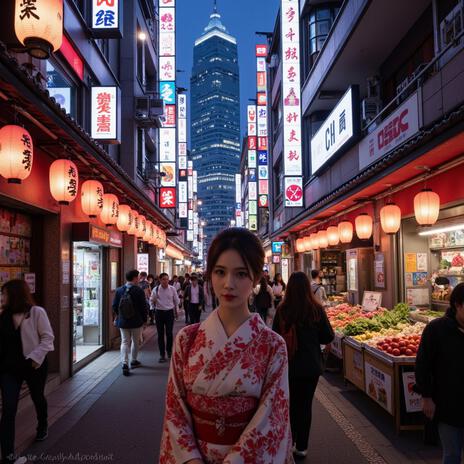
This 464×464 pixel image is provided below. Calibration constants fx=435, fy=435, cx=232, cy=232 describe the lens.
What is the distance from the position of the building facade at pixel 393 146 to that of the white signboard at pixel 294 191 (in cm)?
131

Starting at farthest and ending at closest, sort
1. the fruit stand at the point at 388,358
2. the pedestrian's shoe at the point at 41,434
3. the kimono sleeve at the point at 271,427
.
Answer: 1. the fruit stand at the point at 388,358
2. the pedestrian's shoe at the point at 41,434
3. the kimono sleeve at the point at 271,427

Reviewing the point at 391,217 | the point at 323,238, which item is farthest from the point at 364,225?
the point at 323,238

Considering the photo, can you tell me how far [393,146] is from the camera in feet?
34.1

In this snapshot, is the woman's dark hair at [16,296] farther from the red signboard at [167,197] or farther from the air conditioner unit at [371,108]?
the red signboard at [167,197]

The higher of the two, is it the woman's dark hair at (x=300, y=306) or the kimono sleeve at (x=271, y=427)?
the woman's dark hair at (x=300, y=306)

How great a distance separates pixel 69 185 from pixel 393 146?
734 cm

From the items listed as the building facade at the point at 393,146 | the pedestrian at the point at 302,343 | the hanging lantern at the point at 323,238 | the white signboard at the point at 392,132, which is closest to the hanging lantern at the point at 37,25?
the pedestrian at the point at 302,343

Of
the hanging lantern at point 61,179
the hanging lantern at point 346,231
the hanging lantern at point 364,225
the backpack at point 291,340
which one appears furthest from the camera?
the hanging lantern at point 346,231

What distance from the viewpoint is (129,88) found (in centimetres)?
2008

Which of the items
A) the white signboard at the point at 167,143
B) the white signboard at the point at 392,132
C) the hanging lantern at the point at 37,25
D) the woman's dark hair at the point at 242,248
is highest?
the white signboard at the point at 167,143

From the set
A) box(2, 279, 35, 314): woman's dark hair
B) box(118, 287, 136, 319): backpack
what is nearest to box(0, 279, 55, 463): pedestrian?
box(2, 279, 35, 314): woman's dark hair

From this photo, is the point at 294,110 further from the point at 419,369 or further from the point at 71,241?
the point at 419,369

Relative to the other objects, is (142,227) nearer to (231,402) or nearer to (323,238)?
(323,238)

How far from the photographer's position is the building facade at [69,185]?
257 inches
